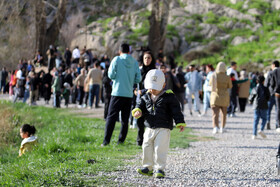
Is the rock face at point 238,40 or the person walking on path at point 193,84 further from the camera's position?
the rock face at point 238,40

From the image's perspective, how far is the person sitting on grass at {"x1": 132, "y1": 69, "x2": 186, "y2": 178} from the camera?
6.00 meters

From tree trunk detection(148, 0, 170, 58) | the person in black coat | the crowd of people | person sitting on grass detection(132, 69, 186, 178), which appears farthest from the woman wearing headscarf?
tree trunk detection(148, 0, 170, 58)

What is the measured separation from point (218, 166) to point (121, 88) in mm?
2675

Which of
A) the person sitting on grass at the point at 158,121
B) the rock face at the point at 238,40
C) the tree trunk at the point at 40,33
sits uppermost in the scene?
the rock face at the point at 238,40

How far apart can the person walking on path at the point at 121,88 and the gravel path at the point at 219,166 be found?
124 centimetres

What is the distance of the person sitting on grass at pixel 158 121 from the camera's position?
600 centimetres

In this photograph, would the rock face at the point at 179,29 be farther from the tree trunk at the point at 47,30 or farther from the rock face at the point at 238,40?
the tree trunk at the point at 47,30

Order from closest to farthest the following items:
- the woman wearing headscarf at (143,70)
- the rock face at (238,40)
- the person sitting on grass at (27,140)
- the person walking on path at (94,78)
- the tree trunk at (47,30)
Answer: the person sitting on grass at (27,140), the woman wearing headscarf at (143,70), the person walking on path at (94,78), the tree trunk at (47,30), the rock face at (238,40)

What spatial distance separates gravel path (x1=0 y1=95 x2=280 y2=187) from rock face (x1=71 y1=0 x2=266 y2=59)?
29307mm

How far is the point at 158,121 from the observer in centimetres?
611

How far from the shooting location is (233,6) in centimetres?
5078

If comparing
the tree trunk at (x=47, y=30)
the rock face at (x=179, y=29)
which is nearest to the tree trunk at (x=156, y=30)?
the tree trunk at (x=47, y=30)

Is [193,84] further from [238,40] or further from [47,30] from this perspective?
[238,40]

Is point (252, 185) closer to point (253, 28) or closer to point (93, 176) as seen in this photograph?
point (93, 176)
